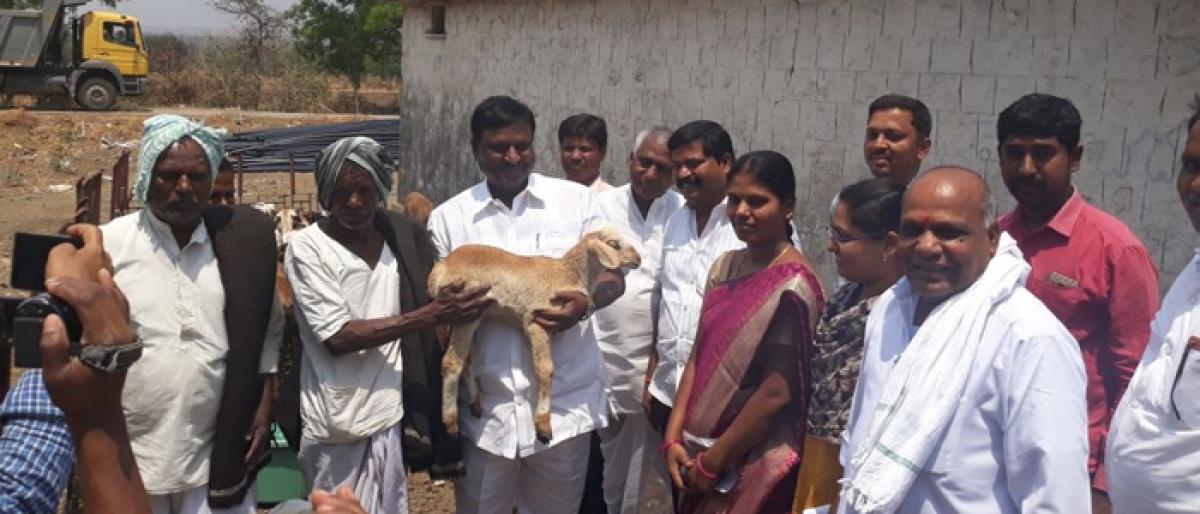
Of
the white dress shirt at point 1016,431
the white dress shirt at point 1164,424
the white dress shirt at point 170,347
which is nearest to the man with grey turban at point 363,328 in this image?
the white dress shirt at point 170,347

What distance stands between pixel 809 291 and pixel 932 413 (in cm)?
82

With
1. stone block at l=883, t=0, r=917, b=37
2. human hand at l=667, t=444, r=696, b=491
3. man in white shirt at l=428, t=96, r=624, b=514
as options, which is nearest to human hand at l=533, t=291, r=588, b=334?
man in white shirt at l=428, t=96, r=624, b=514

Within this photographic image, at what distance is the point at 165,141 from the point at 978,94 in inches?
150

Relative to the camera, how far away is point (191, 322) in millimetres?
3023

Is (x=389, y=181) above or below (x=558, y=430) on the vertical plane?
above

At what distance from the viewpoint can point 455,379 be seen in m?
3.49

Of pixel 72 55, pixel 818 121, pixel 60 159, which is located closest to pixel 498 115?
pixel 818 121

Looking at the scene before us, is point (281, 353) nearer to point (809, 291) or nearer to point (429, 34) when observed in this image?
point (809, 291)

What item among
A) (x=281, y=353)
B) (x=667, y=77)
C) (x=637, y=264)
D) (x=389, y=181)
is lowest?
(x=281, y=353)

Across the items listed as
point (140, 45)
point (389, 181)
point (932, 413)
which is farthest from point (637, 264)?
point (140, 45)

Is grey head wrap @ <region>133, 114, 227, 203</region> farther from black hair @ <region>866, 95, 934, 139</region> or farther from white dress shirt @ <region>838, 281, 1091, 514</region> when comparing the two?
black hair @ <region>866, 95, 934, 139</region>

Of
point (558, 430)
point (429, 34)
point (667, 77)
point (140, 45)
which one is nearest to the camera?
point (558, 430)

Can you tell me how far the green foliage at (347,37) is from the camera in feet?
108

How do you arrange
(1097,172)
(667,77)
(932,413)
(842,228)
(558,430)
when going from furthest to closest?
(667,77)
(1097,172)
(558,430)
(842,228)
(932,413)
